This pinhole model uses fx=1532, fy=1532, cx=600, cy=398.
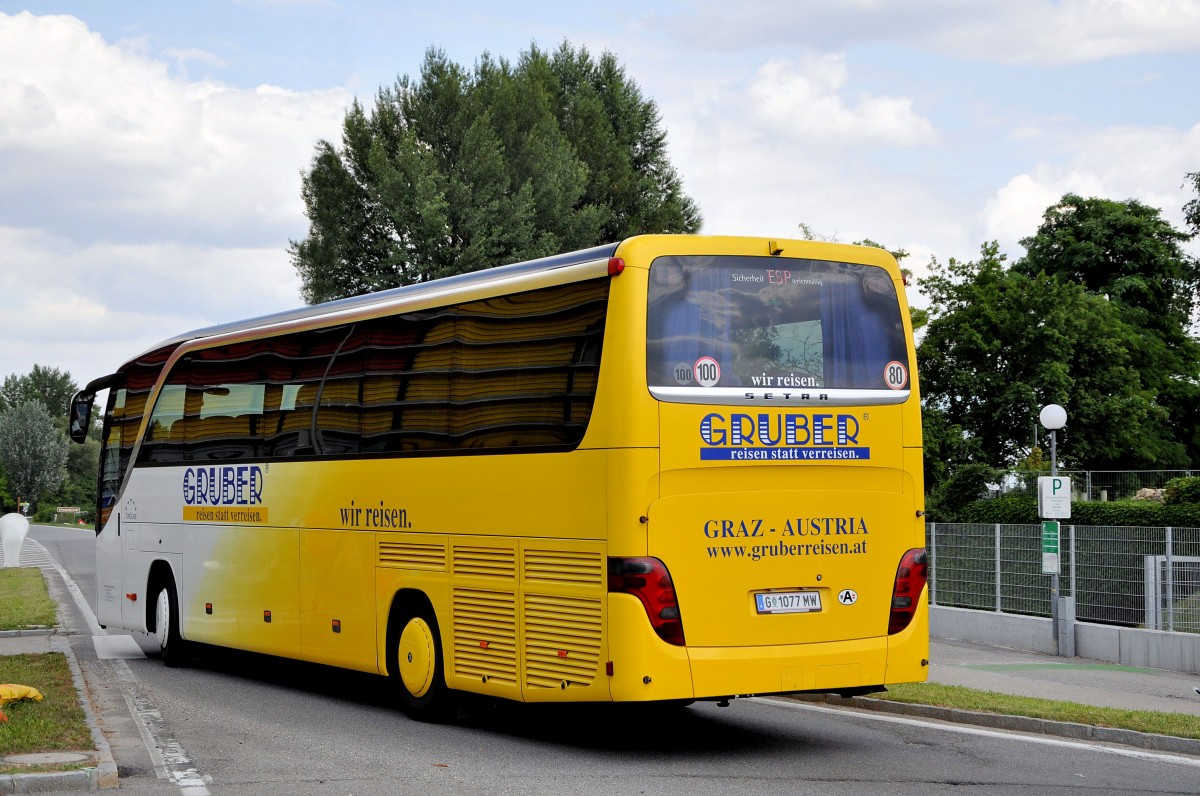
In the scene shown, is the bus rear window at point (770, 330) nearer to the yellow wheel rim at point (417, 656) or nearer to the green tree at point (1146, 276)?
the yellow wheel rim at point (417, 656)

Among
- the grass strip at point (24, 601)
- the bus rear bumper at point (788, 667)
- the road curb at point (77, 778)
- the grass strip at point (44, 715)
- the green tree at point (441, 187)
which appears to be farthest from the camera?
the green tree at point (441, 187)

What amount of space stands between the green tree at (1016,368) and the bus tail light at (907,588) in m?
35.1

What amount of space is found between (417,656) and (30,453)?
118 m

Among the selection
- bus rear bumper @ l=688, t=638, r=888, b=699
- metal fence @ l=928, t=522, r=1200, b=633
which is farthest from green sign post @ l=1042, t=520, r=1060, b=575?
bus rear bumper @ l=688, t=638, r=888, b=699

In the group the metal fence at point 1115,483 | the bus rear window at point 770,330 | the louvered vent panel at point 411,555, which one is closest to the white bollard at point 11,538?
the metal fence at point 1115,483

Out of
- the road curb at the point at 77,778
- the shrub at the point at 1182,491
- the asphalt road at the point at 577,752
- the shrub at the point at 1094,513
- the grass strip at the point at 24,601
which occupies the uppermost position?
the shrub at the point at 1182,491

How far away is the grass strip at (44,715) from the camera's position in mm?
9875

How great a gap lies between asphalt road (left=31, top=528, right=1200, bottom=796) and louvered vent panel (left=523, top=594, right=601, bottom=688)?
0.56 meters

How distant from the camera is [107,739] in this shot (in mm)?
10938

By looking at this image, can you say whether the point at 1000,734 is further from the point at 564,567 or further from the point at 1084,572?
the point at 1084,572

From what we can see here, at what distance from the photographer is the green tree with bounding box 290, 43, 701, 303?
1670 inches

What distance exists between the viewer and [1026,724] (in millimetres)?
12328

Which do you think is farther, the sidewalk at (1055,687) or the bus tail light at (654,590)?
the sidewalk at (1055,687)

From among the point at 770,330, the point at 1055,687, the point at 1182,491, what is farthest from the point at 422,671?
the point at 1182,491
